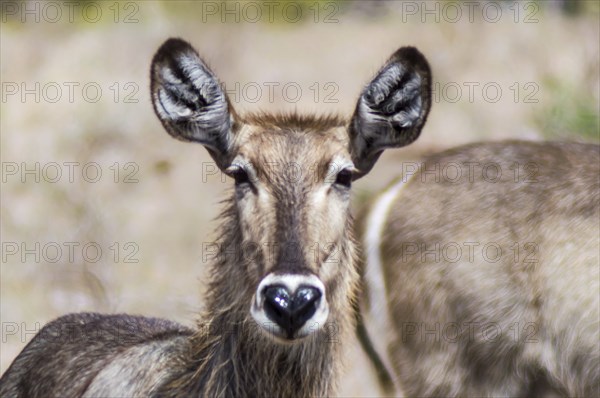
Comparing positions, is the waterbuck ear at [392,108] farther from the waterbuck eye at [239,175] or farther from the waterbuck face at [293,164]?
the waterbuck eye at [239,175]

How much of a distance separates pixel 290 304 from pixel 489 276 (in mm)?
2573

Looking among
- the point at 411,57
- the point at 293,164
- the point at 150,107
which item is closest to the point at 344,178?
the point at 293,164

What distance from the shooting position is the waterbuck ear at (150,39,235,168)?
460 cm

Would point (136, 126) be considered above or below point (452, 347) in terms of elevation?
above

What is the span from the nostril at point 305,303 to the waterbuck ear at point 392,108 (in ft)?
2.42

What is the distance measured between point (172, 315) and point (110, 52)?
469 centimetres

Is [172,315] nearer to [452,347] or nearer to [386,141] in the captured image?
[452,347]

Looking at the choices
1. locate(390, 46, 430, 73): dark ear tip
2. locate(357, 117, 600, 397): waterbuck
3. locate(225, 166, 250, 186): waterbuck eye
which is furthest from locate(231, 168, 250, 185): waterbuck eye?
locate(357, 117, 600, 397): waterbuck

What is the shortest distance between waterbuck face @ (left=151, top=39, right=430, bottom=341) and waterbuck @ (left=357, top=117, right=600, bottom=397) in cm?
171

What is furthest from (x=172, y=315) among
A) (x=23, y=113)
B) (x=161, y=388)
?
(x=161, y=388)

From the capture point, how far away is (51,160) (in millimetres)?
12883

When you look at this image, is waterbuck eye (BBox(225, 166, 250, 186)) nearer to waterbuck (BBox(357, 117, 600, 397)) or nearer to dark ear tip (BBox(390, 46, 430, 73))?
dark ear tip (BBox(390, 46, 430, 73))

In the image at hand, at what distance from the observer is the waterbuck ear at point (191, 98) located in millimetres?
4598

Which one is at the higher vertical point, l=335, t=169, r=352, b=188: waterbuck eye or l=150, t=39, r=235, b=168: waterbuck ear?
l=150, t=39, r=235, b=168: waterbuck ear
